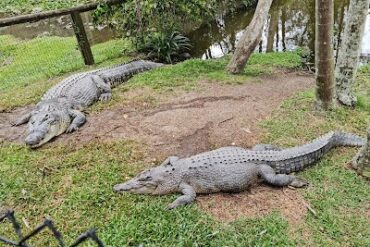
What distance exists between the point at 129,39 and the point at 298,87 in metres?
4.66

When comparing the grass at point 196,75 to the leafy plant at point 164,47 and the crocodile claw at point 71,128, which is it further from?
the leafy plant at point 164,47

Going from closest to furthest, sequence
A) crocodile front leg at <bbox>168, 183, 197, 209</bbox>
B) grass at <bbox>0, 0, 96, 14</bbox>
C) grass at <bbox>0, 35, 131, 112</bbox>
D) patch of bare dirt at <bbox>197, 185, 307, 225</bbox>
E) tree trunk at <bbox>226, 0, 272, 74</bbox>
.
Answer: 1. patch of bare dirt at <bbox>197, 185, 307, 225</bbox>
2. crocodile front leg at <bbox>168, 183, 197, 209</bbox>
3. grass at <bbox>0, 35, 131, 112</bbox>
4. tree trunk at <bbox>226, 0, 272, 74</bbox>
5. grass at <bbox>0, 0, 96, 14</bbox>

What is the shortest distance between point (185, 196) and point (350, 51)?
3380 mm

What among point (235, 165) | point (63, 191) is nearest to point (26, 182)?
point (63, 191)

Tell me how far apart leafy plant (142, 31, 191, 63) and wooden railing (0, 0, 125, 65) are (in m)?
1.23

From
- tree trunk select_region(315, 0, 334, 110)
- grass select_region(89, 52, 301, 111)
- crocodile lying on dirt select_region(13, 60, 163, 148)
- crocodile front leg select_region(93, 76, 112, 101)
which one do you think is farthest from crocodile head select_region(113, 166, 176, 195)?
crocodile front leg select_region(93, 76, 112, 101)

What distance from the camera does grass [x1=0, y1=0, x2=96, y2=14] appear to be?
13.9 metres

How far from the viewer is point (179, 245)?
3.55 m

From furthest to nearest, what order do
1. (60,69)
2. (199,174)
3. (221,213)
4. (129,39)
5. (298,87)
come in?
(129,39), (60,69), (298,87), (199,174), (221,213)

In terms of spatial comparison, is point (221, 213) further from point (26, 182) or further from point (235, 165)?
point (26, 182)

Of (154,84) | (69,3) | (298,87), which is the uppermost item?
(69,3)

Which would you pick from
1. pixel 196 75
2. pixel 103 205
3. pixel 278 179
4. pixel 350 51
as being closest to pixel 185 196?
pixel 103 205

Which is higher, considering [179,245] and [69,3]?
[69,3]

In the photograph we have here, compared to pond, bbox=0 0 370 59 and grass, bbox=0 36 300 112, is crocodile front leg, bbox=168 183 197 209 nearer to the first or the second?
grass, bbox=0 36 300 112
